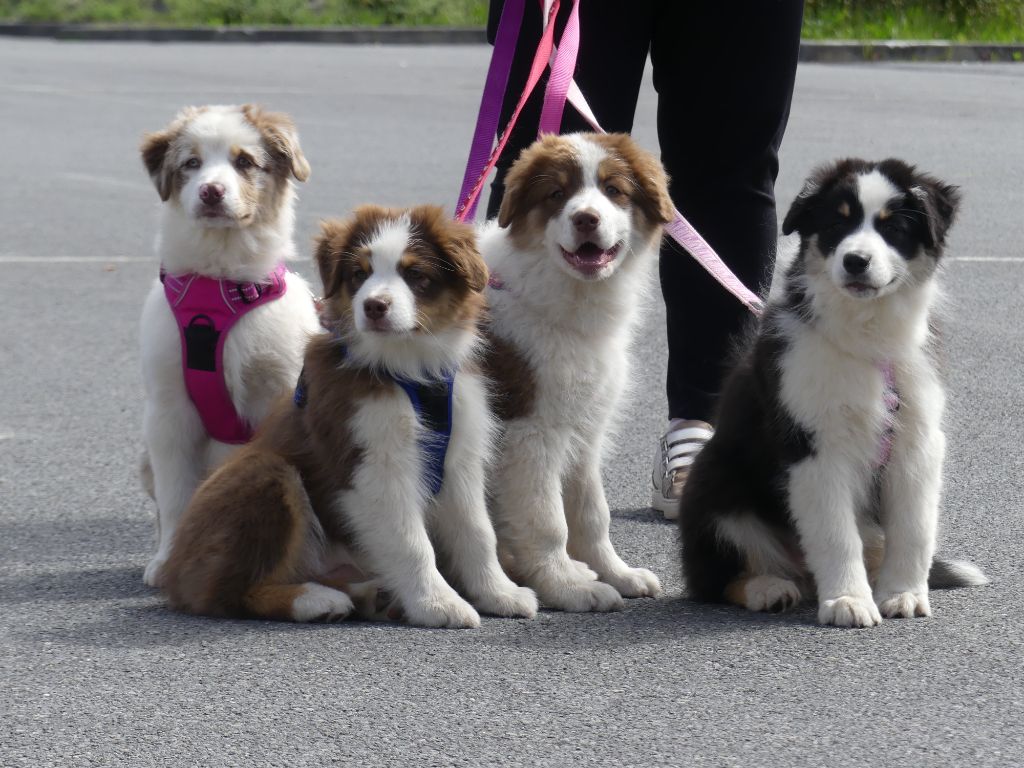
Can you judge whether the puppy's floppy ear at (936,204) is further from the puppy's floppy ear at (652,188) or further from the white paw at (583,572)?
the white paw at (583,572)

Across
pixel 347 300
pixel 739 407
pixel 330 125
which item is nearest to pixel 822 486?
pixel 739 407

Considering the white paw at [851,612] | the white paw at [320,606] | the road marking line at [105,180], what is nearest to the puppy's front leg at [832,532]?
the white paw at [851,612]

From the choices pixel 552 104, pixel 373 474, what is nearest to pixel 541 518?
pixel 373 474

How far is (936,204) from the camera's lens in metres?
4.00

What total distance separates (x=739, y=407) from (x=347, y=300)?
3.78ft

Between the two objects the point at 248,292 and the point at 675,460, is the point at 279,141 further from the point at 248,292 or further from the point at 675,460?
the point at 675,460

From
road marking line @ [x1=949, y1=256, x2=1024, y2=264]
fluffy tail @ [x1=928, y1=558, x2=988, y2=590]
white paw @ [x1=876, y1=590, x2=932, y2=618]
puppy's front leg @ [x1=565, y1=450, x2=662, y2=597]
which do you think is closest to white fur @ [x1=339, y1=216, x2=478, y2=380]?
puppy's front leg @ [x1=565, y1=450, x2=662, y2=597]

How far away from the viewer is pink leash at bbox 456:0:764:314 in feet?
15.4

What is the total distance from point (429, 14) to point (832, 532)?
925 inches

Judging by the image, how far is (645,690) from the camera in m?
3.60

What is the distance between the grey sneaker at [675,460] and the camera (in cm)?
515

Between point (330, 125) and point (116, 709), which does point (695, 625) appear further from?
point (330, 125)

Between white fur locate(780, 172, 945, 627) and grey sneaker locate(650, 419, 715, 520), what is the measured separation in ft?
3.51

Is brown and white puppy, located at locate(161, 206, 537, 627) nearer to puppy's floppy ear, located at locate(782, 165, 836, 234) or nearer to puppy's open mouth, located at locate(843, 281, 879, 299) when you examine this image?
puppy's floppy ear, located at locate(782, 165, 836, 234)
